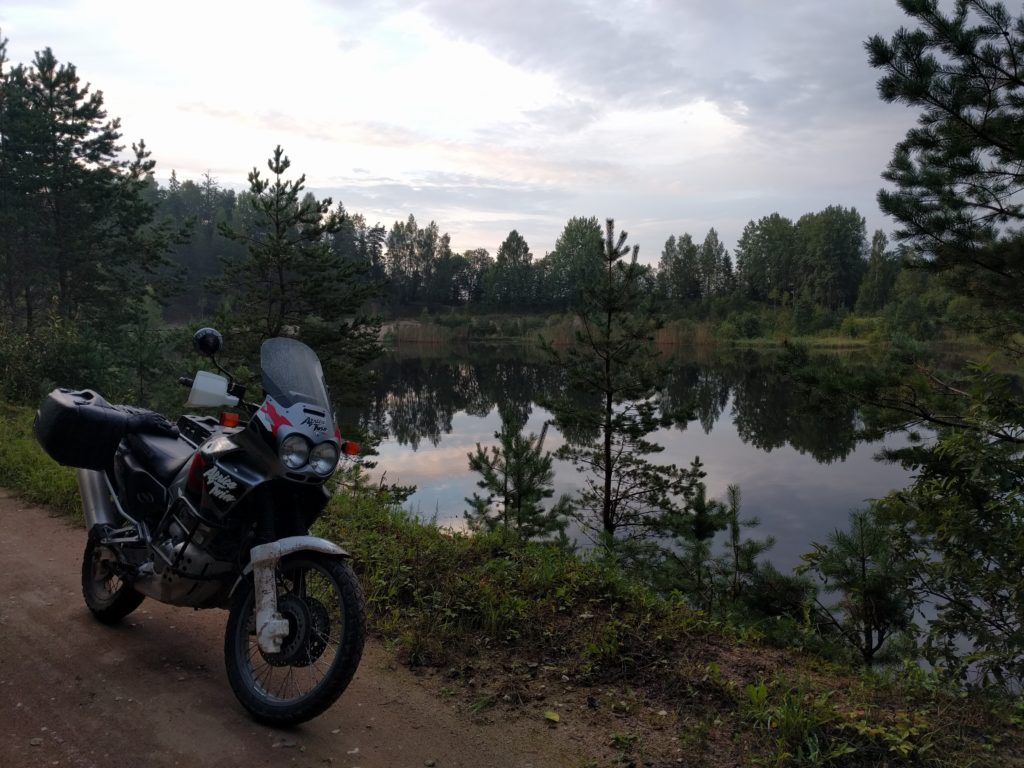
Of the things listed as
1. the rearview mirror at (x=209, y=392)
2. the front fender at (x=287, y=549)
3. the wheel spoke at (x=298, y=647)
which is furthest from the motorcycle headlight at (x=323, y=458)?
the rearview mirror at (x=209, y=392)

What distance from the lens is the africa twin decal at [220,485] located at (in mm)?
2900

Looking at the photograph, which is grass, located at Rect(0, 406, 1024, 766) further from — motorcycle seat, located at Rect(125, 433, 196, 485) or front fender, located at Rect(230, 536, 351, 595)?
motorcycle seat, located at Rect(125, 433, 196, 485)

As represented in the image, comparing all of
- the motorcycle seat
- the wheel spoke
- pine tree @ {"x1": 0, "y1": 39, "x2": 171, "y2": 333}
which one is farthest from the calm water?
pine tree @ {"x1": 0, "y1": 39, "x2": 171, "y2": 333}

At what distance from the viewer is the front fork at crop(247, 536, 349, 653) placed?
270 centimetres

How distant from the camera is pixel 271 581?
9.04ft

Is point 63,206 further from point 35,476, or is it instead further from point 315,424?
point 315,424

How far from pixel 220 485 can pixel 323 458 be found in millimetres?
481

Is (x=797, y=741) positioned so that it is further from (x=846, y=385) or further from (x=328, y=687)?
(x=846, y=385)

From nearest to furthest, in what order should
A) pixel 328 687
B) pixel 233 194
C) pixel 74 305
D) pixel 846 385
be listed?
pixel 328 687 < pixel 846 385 < pixel 74 305 < pixel 233 194

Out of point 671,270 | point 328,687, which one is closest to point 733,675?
point 328,687

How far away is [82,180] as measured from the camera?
946 inches

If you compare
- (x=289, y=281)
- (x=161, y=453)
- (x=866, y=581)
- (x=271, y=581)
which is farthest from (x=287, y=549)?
(x=289, y=281)

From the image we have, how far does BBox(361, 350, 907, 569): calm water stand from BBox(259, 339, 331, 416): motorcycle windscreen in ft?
11.3

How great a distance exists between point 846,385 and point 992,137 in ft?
8.58
